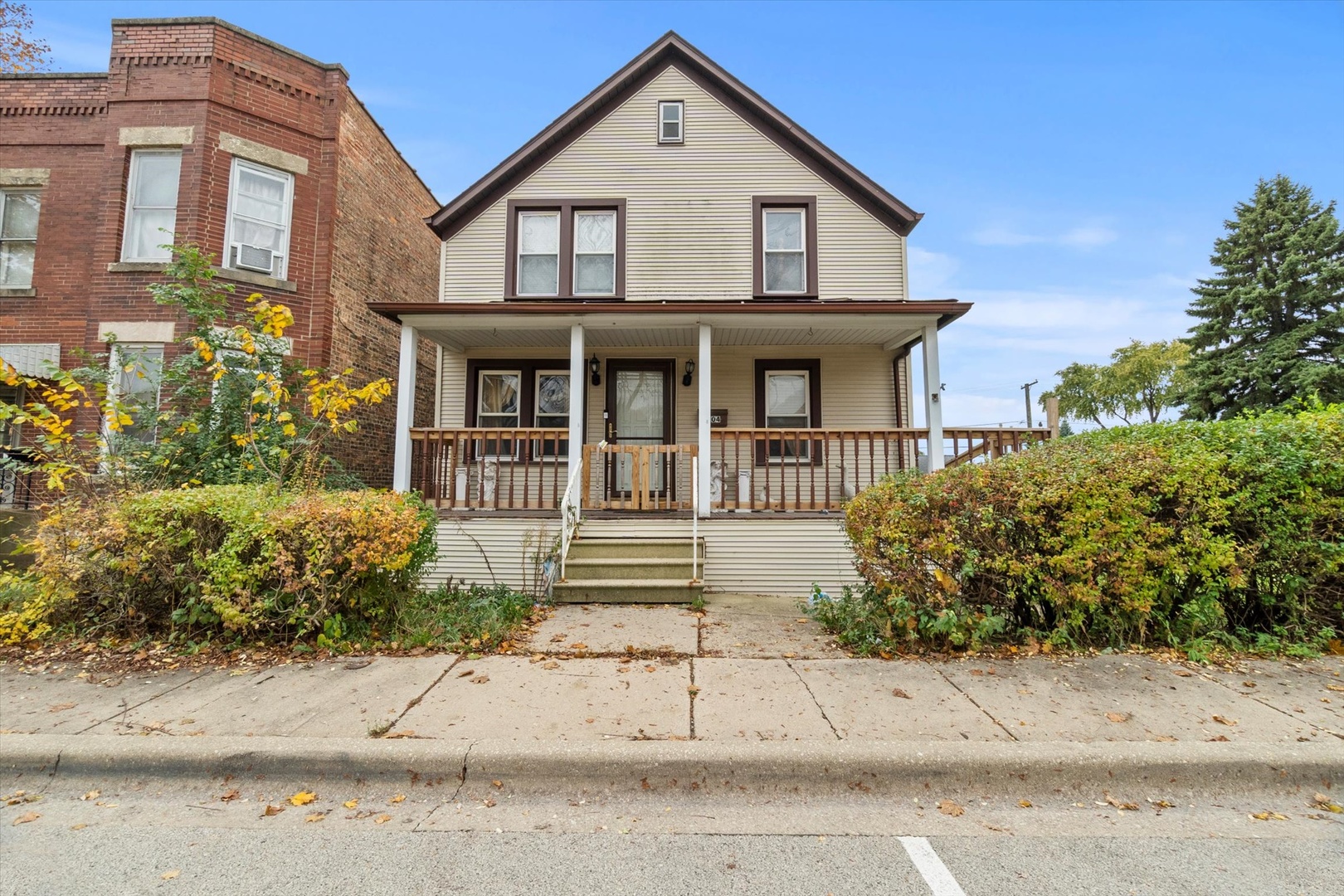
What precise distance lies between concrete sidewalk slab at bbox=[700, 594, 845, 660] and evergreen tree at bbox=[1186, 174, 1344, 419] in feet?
76.1

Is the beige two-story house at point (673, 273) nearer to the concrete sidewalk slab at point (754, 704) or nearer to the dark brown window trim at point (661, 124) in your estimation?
the dark brown window trim at point (661, 124)

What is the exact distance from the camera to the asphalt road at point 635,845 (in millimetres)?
2295

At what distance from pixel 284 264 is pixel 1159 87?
60.1 feet

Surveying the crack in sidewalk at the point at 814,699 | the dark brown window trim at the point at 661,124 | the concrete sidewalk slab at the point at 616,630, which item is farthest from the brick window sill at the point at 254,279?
the crack in sidewalk at the point at 814,699

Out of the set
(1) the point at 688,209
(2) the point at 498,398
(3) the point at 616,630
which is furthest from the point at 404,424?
(1) the point at 688,209

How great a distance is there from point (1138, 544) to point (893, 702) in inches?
93.5

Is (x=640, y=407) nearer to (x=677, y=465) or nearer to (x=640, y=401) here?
(x=640, y=401)

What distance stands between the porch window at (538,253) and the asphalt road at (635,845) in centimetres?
853

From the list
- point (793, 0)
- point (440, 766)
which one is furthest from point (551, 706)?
point (793, 0)

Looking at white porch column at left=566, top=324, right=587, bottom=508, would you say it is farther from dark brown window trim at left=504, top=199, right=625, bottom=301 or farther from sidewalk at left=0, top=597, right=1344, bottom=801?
sidewalk at left=0, top=597, right=1344, bottom=801

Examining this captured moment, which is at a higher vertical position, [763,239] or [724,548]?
[763,239]

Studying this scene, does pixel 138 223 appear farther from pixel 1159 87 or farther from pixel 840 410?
pixel 1159 87

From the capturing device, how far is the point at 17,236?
33.0 feet

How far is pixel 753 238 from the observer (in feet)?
33.8
